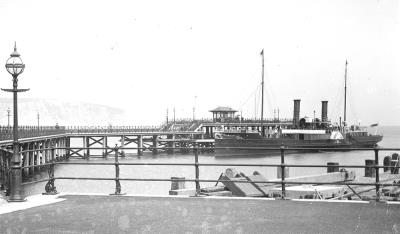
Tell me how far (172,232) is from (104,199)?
141 inches

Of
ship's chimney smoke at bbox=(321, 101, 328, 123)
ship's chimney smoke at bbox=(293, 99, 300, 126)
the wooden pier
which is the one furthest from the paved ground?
ship's chimney smoke at bbox=(321, 101, 328, 123)

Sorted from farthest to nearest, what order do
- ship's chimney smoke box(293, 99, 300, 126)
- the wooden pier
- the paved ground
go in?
ship's chimney smoke box(293, 99, 300, 126) → the wooden pier → the paved ground

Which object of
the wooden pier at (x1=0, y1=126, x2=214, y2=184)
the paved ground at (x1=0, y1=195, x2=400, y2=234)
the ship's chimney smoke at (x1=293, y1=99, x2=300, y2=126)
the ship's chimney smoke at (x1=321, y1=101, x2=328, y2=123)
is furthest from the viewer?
the ship's chimney smoke at (x1=321, y1=101, x2=328, y2=123)

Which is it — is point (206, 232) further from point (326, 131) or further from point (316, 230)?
point (326, 131)

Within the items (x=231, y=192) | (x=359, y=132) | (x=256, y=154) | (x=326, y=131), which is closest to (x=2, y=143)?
(x=231, y=192)

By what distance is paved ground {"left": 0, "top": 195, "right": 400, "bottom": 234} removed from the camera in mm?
7633

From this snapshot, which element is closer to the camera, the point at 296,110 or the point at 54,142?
the point at 54,142

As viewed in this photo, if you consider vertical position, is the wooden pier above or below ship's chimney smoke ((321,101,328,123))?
below

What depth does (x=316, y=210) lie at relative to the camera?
9.00 meters

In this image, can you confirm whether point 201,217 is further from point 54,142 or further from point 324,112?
point 324,112

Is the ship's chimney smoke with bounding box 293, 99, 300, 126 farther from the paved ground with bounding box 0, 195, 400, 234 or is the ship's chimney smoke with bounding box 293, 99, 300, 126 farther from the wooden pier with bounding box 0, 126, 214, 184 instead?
the paved ground with bounding box 0, 195, 400, 234

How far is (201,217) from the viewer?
855cm

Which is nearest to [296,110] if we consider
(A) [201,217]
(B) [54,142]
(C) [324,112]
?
(C) [324,112]

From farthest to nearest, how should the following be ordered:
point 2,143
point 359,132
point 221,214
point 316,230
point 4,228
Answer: point 359,132, point 2,143, point 221,214, point 4,228, point 316,230
